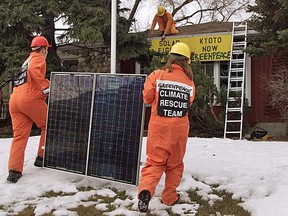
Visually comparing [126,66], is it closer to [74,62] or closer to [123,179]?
[74,62]

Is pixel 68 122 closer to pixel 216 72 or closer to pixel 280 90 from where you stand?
pixel 280 90

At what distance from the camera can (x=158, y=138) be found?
4301 millimetres

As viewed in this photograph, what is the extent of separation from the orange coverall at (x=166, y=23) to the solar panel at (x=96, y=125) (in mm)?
9593

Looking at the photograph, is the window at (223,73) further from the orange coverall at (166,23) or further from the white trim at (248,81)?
the orange coverall at (166,23)

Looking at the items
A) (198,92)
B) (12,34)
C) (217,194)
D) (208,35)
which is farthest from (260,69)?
(217,194)

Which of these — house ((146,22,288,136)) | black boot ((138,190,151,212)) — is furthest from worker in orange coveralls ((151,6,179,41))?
black boot ((138,190,151,212))

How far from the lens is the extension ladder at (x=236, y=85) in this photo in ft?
40.2

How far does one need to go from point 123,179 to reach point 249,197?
4.94 ft

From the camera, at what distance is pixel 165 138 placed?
429cm

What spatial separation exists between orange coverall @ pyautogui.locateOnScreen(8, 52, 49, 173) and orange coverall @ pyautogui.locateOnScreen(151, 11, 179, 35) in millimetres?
9636

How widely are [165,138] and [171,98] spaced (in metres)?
0.45

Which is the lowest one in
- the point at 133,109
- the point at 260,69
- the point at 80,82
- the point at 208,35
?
the point at 133,109

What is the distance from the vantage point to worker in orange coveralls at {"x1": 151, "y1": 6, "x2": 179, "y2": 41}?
47.6ft

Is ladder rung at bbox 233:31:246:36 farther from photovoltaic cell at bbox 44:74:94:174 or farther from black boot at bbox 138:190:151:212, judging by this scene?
black boot at bbox 138:190:151:212
